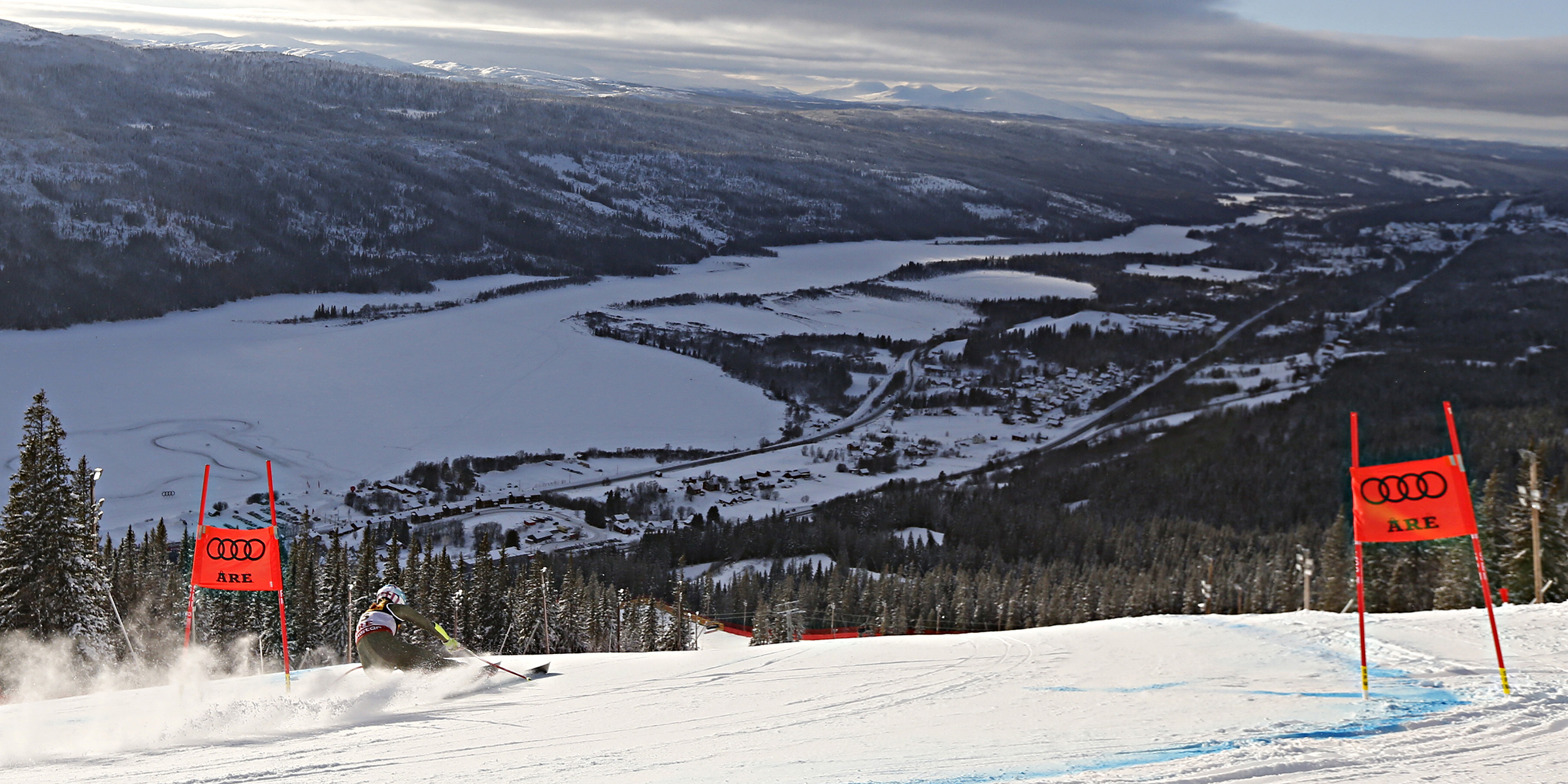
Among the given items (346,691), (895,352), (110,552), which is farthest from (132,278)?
(346,691)

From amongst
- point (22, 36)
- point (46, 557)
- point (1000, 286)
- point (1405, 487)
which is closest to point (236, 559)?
point (46, 557)

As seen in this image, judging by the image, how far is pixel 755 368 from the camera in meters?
93.5

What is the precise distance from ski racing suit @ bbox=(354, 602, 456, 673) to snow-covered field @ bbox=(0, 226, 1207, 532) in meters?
43.6

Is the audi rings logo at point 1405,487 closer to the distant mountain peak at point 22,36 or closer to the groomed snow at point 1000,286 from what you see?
the groomed snow at point 1000,286

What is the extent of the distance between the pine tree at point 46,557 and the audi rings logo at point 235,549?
612 centimetres

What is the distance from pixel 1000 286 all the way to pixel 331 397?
9585 centimetres

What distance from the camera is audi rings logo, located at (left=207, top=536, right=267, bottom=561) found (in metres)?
14.5

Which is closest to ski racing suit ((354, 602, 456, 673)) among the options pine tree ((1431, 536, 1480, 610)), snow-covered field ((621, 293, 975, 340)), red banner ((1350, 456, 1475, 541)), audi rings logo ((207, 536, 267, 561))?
audi rings logo ((207, 536, 267, 561))

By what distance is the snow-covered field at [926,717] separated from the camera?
28.5 feet

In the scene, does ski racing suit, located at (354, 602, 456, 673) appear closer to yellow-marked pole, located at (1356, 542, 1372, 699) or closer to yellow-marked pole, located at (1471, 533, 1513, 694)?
yellow-marked pole, located at (1356, 542, 1372, 699)

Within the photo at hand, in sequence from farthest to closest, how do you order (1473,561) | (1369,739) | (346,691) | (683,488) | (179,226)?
(179,226) < (683,488) < (1473,561) < (346,691) < (1369,739)

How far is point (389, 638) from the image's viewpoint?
1285cm

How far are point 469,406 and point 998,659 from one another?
6935 cm

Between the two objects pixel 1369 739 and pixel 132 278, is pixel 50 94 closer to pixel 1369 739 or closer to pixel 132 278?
pixel 132 278
